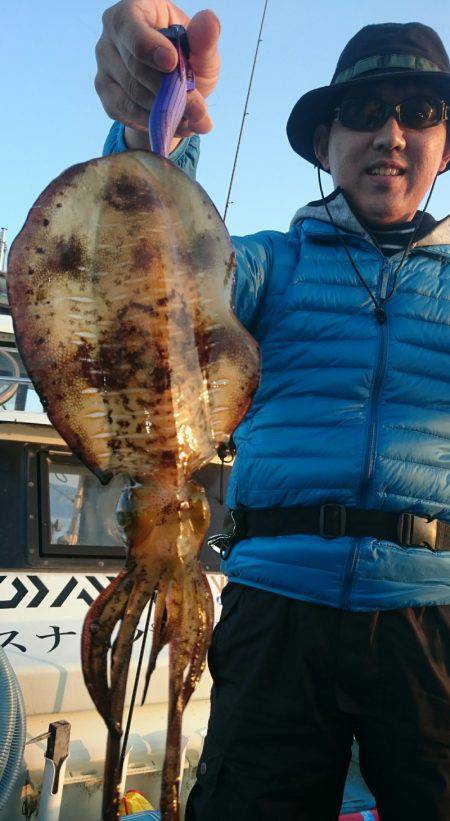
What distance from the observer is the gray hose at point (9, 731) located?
9.82 ft

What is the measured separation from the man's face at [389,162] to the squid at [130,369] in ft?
3.85

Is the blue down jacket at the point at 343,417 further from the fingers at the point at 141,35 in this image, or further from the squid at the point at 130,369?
the squid at the point at 130,369

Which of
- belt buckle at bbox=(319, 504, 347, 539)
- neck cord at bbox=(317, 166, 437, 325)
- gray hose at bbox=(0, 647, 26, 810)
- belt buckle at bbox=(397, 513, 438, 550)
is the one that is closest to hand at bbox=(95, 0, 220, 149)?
neck cord at bbox=(317, 166, 437, 325)

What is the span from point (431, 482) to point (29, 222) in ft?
4.44

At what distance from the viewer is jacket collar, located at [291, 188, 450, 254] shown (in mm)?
2307

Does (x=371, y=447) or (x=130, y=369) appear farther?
(x=371, y=447)

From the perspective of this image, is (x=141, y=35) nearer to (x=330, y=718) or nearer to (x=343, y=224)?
(x=343, y=224)

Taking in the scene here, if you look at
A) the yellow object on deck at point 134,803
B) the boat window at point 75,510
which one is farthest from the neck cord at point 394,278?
the boat window at point 75,510

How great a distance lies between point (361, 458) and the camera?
79.0 inches

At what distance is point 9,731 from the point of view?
Result: 3061 millimetres

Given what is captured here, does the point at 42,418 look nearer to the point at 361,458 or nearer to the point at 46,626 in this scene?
the point at 46,626

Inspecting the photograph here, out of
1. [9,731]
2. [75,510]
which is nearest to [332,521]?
[9,731]

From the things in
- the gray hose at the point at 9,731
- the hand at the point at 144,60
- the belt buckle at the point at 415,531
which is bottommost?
the gray hose at the point at 9,731

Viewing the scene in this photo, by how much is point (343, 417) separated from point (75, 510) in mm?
3273
